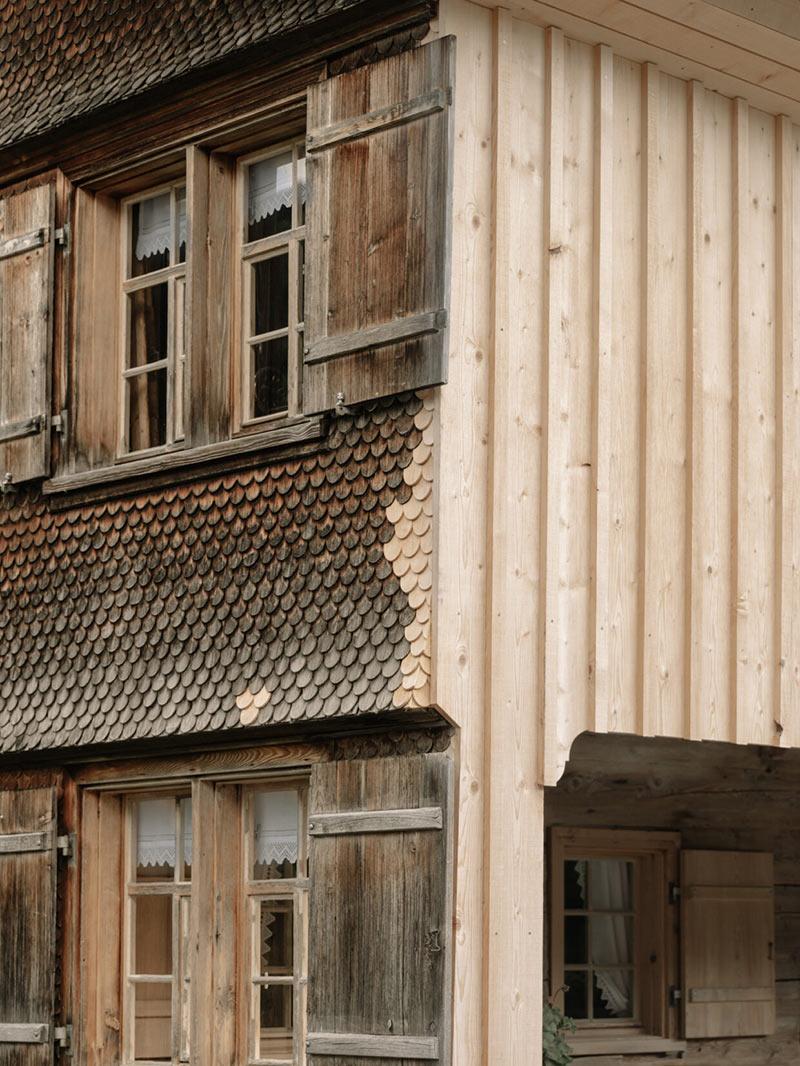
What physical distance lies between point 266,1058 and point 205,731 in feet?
4.84

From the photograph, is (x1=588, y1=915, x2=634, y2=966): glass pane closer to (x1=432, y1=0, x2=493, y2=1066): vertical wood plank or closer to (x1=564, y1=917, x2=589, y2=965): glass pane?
(x1=564, y1=917, x2=589, y2=965): glass pane

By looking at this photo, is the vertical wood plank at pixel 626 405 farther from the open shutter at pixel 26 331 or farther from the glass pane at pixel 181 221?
the open shutter at pixel 26 331

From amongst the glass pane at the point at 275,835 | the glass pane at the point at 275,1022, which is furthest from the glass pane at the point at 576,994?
the glass pane at the point at 275,835

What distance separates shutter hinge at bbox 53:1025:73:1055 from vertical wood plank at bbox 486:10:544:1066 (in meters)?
2.53

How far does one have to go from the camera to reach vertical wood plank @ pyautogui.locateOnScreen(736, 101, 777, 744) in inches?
383

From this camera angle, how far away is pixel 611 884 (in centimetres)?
1180

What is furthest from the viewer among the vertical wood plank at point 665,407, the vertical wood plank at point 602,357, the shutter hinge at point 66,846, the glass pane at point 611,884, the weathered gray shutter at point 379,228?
the glass pane at point 611,884

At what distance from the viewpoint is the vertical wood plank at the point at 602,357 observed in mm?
9125

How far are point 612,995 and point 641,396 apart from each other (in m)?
3.76

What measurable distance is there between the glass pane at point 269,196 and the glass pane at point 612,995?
4.38m

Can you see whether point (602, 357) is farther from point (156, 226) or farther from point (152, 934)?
point (152, 934)

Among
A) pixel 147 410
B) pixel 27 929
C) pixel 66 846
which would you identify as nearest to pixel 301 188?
pixel 147 410

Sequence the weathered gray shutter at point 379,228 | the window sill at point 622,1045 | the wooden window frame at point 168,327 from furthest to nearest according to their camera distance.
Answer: the window sill at point 622,1045, the wooden window frame at point 168,327, the weathered gray shutter at point 379,228

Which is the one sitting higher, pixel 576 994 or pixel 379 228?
pixel 379 228
